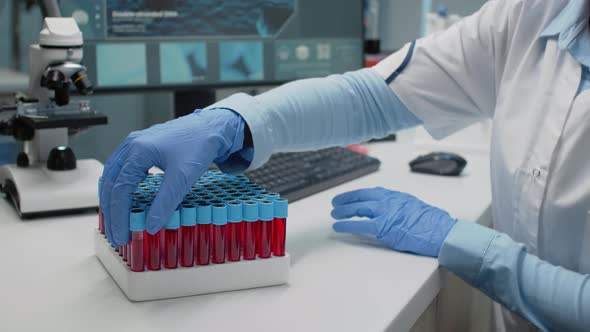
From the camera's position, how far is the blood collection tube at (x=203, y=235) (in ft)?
2.41

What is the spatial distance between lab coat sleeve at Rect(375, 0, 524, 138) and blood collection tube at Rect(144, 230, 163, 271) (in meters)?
0.57

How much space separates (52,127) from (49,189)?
97 mm

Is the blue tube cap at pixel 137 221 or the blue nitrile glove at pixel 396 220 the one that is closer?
the blue tube cap at pixel 137 221

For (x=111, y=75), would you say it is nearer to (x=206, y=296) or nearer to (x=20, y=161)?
(x=20, y=161)

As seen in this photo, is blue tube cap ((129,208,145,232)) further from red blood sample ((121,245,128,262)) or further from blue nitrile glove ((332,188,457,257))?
blue nitrile glove ((332,188,457,257))

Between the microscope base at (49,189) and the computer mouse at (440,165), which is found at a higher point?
the microscope base at (49,189)

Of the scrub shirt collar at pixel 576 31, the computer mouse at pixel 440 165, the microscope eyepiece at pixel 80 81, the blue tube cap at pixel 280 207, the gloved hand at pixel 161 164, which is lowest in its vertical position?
the computer mouse at pixel 440 165

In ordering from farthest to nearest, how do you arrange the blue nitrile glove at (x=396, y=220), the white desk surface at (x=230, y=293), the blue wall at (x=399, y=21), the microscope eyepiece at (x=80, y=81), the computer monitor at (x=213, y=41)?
the blue wall at (x=399, y=21) < the computer monitor at (x=213, y=41) < the microscope eyepiece at (x=80, y=81) < the blue nitrile glove at (x=396, y=220) < the white desk surface at (x=230, y=293)

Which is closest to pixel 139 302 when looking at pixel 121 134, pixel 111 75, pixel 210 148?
pixel 210 148

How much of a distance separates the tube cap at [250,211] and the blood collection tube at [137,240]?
4.6 inches

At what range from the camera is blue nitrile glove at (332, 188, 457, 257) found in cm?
89

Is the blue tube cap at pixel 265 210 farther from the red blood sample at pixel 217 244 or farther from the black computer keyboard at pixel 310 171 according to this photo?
the black computer keyboard at pixel 310 171

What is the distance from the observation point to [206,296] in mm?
731

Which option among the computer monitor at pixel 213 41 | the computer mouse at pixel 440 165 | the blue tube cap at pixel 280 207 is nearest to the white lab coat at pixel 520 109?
the computer mouse at pixel 440 165
